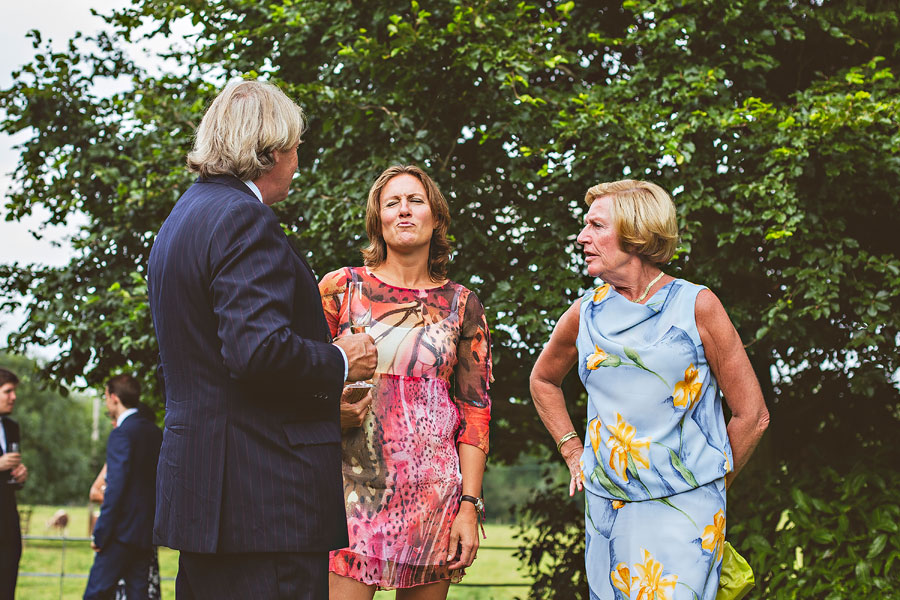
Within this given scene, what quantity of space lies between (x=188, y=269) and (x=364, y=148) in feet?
15.2

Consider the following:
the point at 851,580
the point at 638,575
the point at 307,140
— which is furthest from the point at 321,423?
the point at 307,140

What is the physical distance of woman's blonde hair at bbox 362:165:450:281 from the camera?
312 cm

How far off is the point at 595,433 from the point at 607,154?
3069 millimetres

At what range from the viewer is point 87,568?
82.6 ft

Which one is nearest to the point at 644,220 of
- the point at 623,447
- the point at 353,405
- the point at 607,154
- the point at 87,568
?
the point at 623,447

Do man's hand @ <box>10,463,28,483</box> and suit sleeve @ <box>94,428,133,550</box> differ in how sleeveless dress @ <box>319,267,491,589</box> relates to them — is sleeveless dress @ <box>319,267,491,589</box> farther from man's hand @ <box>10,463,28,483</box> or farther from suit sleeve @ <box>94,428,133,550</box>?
man's hand @ <box>10,463,28,483</box>

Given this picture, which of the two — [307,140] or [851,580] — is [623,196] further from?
[307,140]

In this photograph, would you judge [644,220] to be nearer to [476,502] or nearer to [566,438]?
[566,438]

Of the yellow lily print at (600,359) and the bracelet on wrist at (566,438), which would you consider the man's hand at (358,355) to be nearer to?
the yellow lily print at (600,359)

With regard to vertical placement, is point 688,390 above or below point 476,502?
above

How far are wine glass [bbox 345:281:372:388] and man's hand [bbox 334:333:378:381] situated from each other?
1.87 ft

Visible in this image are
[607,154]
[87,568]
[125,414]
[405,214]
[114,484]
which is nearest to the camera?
[405,214]

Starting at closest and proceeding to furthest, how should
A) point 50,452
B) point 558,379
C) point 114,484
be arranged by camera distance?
point 558,379, point 114,484, point 50,452

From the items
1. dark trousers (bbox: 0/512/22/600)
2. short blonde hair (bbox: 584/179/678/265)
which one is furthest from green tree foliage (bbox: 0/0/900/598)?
short blonde hair (bbox: 584/179/678/265)
